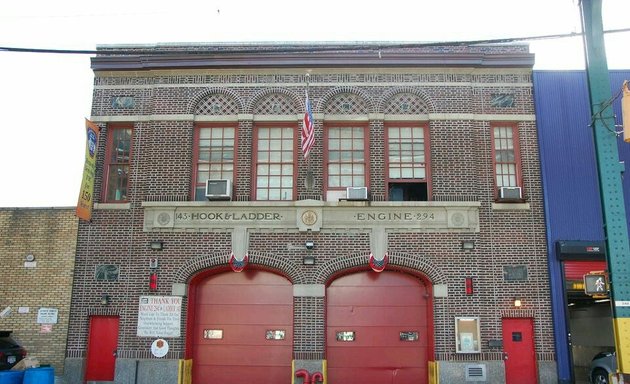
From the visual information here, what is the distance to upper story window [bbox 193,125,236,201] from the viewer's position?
17.3m

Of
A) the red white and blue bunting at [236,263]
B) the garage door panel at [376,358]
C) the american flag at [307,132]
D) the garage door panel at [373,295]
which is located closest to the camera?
the american flag at [307,132]

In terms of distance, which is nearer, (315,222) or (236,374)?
(236,374)

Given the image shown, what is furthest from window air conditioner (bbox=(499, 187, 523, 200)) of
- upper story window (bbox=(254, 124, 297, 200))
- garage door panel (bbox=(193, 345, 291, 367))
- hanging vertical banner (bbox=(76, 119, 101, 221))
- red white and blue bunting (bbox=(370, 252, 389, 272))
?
hanging vertical banner (bbox=(76, 119, 101, 221))

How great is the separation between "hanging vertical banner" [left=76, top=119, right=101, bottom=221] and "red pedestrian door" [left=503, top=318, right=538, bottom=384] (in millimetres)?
11624

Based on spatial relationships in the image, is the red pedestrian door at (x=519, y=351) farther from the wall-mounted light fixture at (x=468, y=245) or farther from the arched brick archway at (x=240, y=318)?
the arched brick archway at (x=240, y=318)

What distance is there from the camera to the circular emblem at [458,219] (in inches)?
650

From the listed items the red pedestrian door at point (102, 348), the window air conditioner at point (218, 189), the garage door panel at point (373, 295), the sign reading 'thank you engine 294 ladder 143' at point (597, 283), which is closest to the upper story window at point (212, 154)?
the window air conditioner at point (218, 189)

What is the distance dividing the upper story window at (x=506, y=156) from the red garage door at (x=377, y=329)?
380cm

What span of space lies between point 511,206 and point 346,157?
4.77 meters

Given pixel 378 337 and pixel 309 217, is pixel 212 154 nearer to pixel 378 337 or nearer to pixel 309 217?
pixel 309 217

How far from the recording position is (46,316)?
16.5 m

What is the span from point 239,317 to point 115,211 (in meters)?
4.58

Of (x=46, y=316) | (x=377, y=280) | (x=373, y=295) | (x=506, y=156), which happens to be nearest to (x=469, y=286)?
(x=377, y=280)

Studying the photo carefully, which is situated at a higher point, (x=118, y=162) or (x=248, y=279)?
(x=118, y=162)
